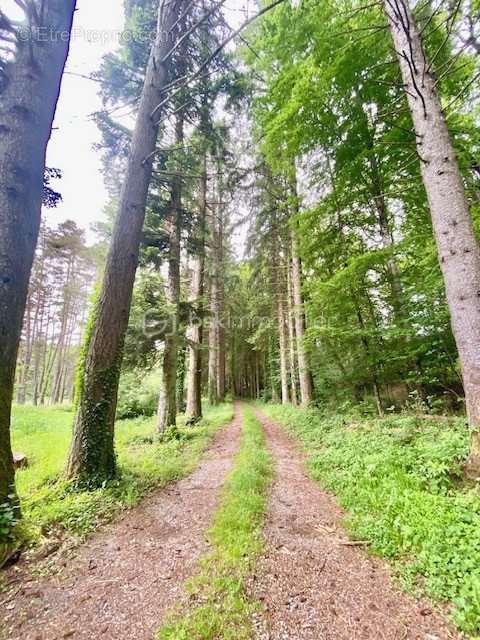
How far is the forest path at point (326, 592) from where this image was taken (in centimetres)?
184

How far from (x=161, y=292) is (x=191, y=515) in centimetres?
632

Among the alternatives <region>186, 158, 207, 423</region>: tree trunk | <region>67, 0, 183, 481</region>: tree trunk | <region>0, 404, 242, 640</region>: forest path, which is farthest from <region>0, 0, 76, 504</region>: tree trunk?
<region>186, 158, 207, 423</region>: tree trunk

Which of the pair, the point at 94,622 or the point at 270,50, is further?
the point at 270,50

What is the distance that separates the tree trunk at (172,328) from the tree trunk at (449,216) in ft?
18.0

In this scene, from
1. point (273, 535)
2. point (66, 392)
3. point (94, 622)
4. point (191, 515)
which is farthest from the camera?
point (66, 392)

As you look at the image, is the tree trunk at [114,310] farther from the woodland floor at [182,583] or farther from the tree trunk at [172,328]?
the tree trunk at [172,328]

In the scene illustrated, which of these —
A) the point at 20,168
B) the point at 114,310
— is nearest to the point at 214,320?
the point at 114,310

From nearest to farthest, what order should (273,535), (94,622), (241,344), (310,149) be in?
1. (94,622)
2. (273,535)
3. (310,149)
4. (241,344)

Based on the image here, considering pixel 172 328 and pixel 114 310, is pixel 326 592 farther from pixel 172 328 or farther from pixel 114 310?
pixel 172 328

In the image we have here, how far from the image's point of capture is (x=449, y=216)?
322 centimetres

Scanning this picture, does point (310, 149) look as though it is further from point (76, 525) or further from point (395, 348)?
point (76, 525)

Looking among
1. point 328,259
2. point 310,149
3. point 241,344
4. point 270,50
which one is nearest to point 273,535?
point 328,259

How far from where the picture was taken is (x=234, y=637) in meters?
1.73

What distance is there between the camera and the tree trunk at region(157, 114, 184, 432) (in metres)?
7.64
